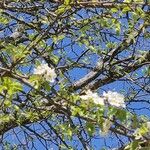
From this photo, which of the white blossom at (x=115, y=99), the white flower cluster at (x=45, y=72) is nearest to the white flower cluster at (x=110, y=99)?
the white blossom at (x=115, y=99)

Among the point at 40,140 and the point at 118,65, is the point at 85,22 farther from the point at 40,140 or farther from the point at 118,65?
the point at 40,140

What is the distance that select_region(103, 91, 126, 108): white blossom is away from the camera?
9.30 ft

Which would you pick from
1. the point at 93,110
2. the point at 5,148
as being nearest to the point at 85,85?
the point at 5,148

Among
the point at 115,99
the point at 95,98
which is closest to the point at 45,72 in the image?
the point at 95,98

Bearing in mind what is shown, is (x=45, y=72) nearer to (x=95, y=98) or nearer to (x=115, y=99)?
(x=95, y=98)

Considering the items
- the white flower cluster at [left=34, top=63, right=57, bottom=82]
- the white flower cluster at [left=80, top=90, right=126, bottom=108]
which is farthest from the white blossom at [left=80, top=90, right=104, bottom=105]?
the white flower cluster at [left=34, top=63, right=57, bottom=82]

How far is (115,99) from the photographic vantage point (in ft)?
9.36

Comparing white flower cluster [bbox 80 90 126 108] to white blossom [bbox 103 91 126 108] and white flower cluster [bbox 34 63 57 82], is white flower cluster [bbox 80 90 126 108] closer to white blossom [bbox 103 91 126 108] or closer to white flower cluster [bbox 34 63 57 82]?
white blossom [bbox 103 91 126 108]

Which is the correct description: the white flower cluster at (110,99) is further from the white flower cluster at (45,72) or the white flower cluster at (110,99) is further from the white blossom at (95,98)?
the white flower cluster at (45,72)

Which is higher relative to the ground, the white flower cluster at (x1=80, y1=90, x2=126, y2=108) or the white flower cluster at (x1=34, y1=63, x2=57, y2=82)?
the white flower cluster at (x1=34, y1=63, x2=57, y2=82)

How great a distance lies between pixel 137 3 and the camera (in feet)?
13.4

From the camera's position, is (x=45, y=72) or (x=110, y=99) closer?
(x=110, y=99)

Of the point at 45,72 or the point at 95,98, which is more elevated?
the point at 45,72

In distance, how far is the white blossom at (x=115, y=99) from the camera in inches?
112
